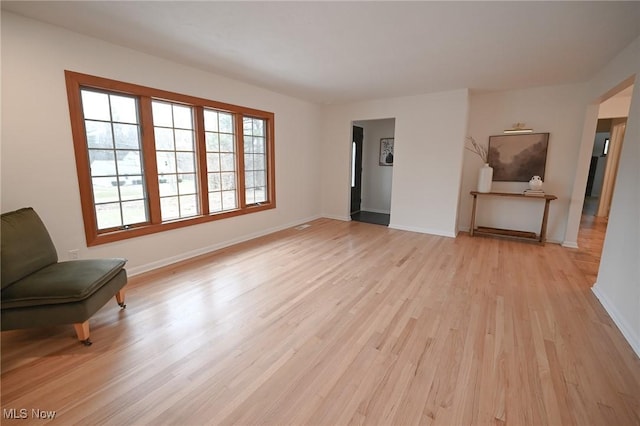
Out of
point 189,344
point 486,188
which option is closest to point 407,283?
point 189,344

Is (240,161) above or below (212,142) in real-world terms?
below

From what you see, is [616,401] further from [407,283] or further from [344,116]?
[344,116]

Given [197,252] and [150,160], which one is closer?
[150,160]

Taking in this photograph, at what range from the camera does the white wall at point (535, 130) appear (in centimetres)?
430

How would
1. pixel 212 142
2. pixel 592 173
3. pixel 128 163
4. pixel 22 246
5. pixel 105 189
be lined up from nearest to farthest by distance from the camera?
pixel 22 246 < pixel 105 189 < pixel 128 163 < pixel 212 142 < pixel 592 173

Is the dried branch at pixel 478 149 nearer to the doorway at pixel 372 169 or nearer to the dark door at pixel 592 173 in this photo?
the doorway at pixel 372 169

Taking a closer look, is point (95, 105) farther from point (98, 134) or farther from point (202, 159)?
point (202, 159)

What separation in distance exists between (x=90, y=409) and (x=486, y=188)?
18.0 feet

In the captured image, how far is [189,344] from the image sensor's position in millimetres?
2018

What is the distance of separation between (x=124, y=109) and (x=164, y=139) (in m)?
0.51

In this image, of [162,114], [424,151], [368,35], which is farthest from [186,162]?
[424,151]

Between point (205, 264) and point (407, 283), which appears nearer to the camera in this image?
point (407, 283)

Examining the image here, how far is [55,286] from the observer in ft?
6.32

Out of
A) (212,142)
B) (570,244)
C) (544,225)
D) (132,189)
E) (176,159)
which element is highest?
(212,142)
